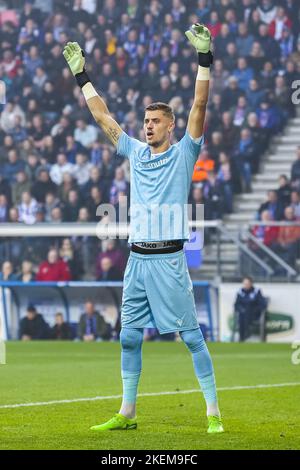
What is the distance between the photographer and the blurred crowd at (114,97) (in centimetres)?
2312

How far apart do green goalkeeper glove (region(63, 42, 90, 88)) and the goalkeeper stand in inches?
33.4

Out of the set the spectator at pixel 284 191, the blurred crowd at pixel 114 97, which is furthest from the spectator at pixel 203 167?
the spectator at pixel 284 191

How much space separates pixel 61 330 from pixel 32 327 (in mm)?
518

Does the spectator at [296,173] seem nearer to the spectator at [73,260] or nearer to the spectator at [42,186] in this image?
the spectator at [73,260]

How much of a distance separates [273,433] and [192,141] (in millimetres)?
2004

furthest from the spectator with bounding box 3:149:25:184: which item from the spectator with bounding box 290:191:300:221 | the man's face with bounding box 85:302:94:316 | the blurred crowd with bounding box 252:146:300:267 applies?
the spectator with bounding box 290:191:300:221

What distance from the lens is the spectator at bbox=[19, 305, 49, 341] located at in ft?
68.9

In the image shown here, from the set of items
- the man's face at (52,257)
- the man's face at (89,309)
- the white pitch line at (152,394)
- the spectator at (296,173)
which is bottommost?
the man's face at (89,309)

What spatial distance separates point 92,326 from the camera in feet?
68.0

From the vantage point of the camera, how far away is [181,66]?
2581 centimetres

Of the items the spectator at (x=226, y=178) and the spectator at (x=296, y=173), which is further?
the spectator at (x=226, y=178)

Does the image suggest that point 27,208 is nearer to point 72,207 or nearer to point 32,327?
point 72,207

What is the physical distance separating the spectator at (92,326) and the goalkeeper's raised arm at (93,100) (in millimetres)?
12040
